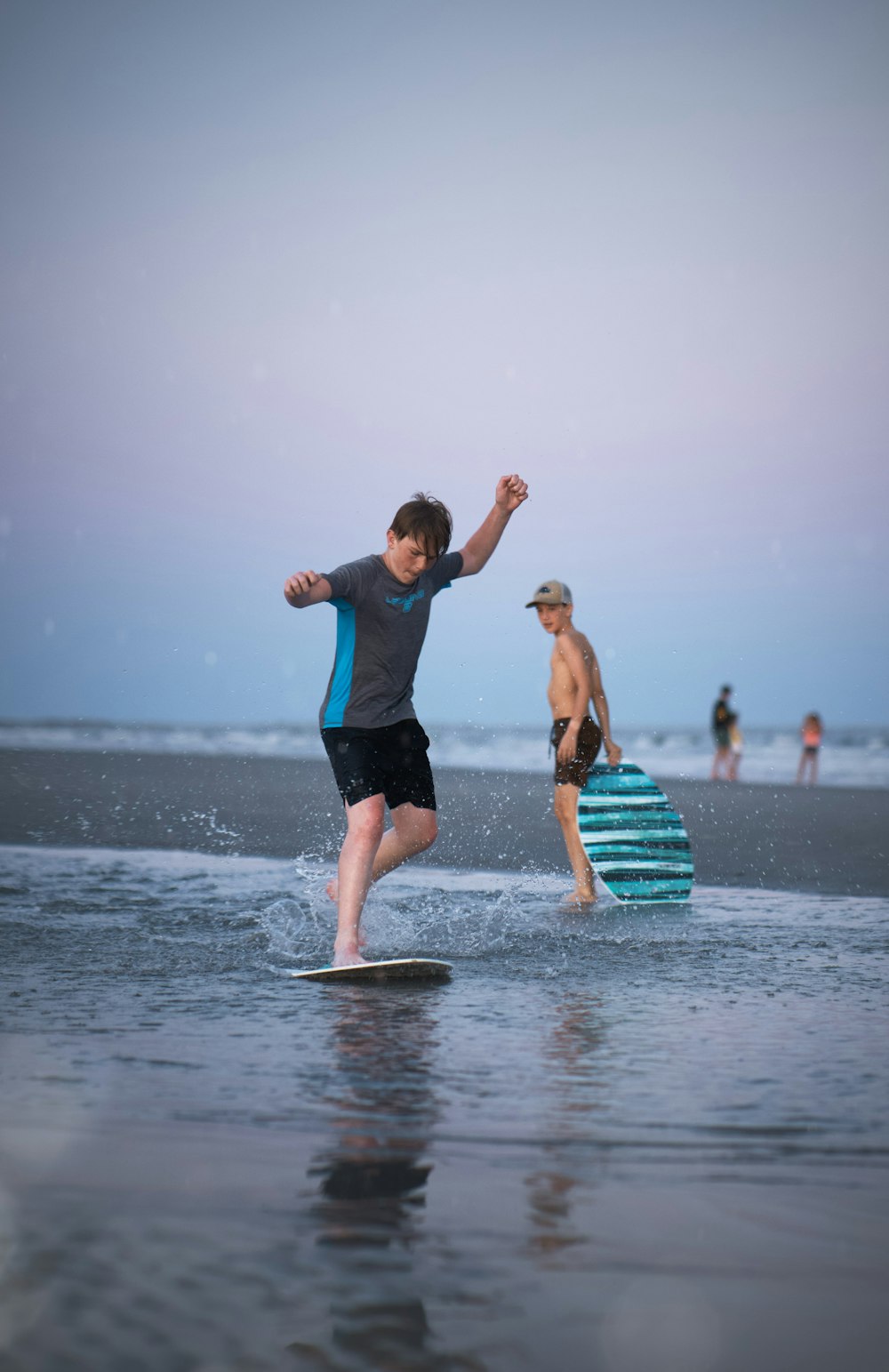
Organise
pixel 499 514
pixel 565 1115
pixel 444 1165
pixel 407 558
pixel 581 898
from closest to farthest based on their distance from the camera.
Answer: pixel 444 1165, pixel 565 1115, pixel 407 558, pixel 499 514, pixel 581 898

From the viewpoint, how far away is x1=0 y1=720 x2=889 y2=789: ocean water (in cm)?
2891

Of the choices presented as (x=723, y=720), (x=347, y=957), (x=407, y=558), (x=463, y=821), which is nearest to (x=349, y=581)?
(x=407, y=558)

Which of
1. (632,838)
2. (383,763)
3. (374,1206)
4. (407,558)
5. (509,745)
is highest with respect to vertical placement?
(407,558)

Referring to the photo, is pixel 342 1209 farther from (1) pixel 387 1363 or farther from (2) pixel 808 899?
(2) pixel 808 899

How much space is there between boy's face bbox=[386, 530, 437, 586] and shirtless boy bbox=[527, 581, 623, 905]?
2700 mm

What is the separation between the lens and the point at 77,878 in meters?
8.09

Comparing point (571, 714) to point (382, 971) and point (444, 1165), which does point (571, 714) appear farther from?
point (444, 1165)

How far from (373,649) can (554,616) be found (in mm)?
2909

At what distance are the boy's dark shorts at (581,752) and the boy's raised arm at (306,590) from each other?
10.8ft

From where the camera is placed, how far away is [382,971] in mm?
4848

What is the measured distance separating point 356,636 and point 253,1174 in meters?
2.81

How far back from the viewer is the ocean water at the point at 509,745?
2891cm

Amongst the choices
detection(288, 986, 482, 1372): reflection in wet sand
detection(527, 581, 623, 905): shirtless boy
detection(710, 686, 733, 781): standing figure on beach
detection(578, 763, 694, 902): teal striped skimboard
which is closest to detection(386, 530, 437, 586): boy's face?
detection(288, 986, 482, 1372): reflection in wet sand

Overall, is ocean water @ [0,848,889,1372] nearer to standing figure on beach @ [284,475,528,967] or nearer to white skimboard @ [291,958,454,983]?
white skimboard @ [291,958,454,983]
